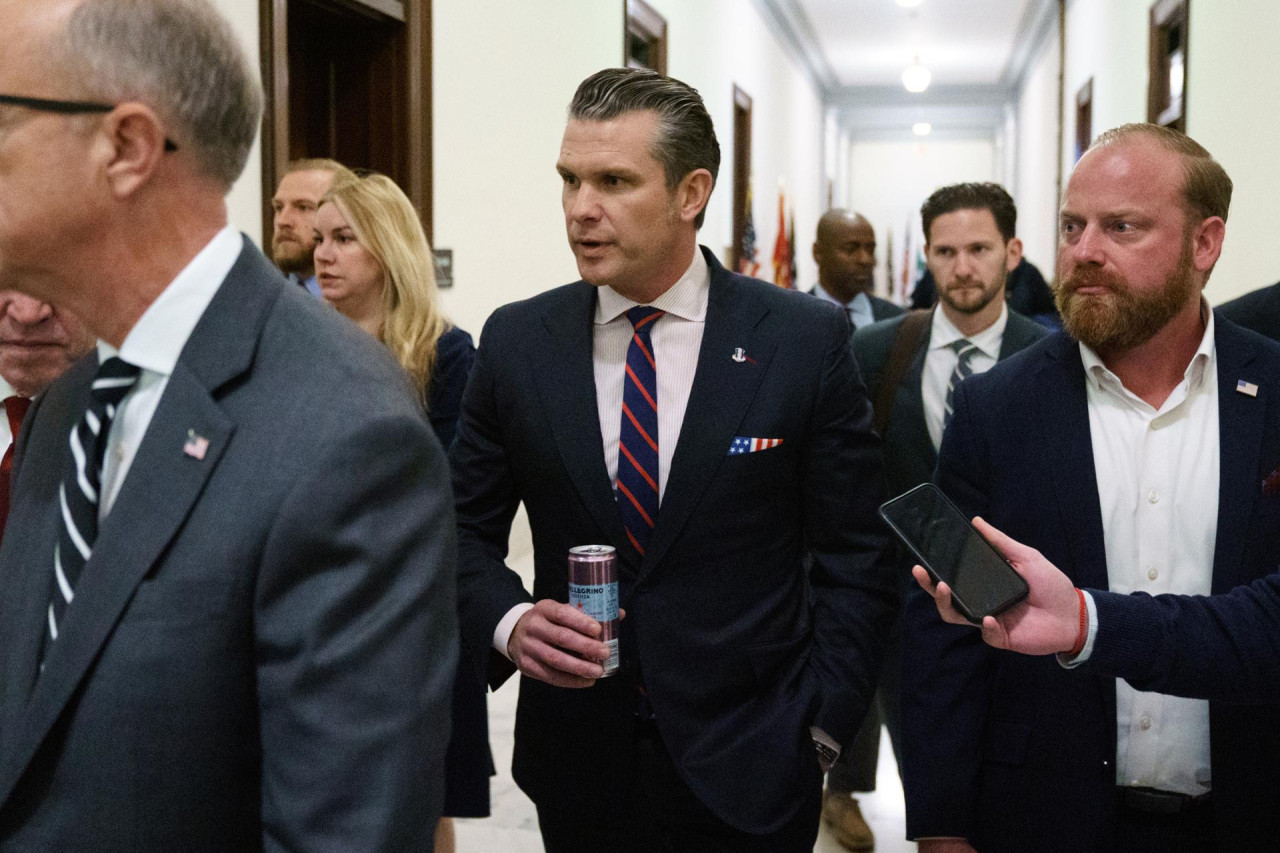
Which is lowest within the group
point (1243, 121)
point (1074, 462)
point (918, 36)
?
point (1074, 462)

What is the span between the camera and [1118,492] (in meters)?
1.73

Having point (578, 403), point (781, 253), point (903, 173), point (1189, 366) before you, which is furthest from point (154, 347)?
point (903, 173)

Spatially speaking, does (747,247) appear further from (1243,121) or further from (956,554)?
(956,554)

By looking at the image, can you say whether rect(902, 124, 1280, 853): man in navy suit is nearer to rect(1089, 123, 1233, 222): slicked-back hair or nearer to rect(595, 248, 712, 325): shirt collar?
rect(1089, 123, 1233, 222): slicked-back hair

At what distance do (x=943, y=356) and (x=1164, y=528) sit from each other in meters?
1.54

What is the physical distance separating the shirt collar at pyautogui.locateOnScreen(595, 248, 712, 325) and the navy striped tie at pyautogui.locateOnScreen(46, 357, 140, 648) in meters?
0.99

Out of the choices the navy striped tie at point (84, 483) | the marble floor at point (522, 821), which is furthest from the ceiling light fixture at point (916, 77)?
the navy striped tie at point (84, 483)

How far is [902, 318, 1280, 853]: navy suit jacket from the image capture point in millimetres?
1662

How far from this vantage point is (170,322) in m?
1.05

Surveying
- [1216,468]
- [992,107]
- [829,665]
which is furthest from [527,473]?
[992,107]

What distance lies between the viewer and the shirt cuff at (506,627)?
188 centimetres

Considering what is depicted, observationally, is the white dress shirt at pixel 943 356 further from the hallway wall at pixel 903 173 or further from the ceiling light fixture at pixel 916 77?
the hallway wall at pixel 903 173

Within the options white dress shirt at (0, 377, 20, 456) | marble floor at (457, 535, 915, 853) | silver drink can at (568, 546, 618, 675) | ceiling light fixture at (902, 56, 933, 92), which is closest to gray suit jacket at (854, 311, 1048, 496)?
marble floor at (457, 535, 915, 853)

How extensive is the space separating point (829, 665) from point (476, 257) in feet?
11.9
